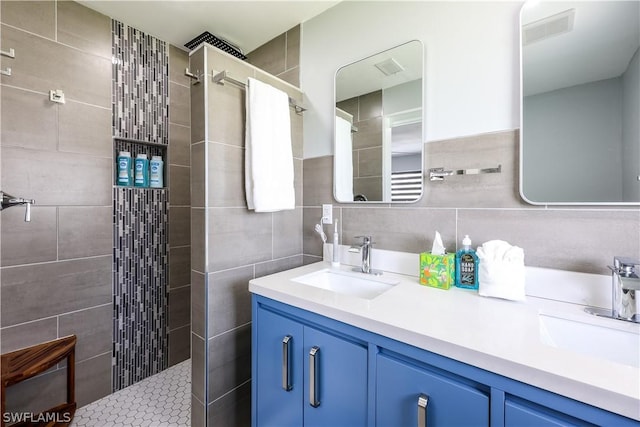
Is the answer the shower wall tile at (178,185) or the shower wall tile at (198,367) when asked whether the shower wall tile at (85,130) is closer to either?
the shower wall tile at (178,185)

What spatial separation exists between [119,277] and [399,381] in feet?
6.01

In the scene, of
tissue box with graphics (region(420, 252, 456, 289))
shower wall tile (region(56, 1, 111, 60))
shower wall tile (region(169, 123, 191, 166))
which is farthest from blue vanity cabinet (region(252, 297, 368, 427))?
shower wall tile (region(56, 1, 111, 60))

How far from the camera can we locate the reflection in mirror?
0.86 metres

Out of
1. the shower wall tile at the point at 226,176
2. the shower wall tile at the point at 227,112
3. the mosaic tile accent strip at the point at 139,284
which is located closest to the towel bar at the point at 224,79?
the shower wall tile at the point at 227,112

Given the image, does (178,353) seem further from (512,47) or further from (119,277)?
(512,47)

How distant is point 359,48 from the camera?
4.84ft

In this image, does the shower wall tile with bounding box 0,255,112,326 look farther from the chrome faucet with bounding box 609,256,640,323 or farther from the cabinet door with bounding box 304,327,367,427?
the chrome faucet with bounding box 609,256,640,323

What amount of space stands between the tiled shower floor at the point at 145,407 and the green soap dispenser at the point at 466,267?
1640 millimetres

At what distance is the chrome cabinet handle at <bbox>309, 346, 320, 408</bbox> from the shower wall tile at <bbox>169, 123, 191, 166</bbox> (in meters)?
1.74

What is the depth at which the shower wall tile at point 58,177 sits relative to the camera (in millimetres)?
1384

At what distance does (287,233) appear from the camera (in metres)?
1.61

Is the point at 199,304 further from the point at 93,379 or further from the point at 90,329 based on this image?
the point at 93,379

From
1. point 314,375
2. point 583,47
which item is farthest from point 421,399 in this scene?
point 583,47

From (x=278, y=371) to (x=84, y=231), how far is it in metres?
1.45
